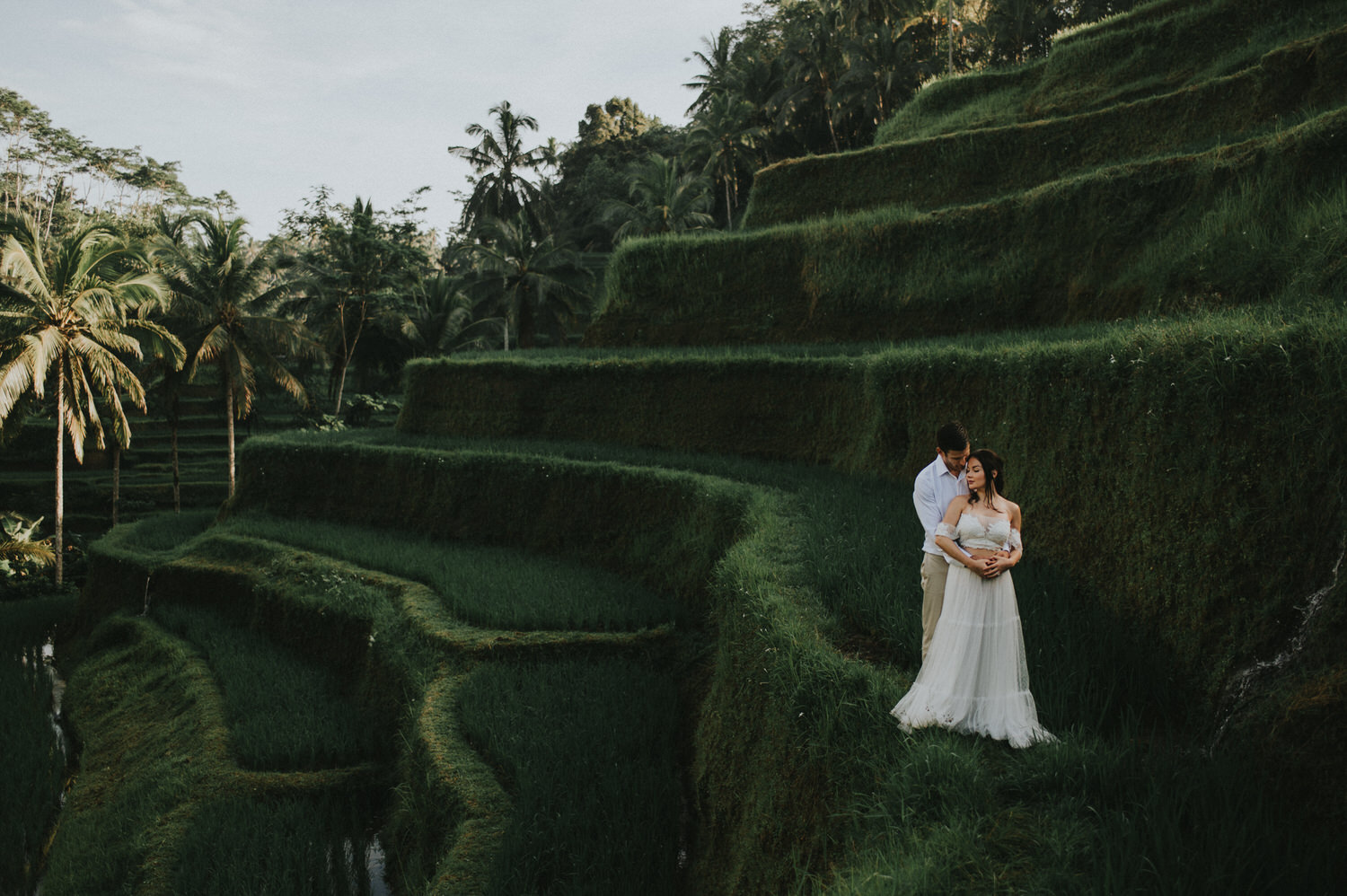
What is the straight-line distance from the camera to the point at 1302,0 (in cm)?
1094

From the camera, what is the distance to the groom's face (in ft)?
12.3

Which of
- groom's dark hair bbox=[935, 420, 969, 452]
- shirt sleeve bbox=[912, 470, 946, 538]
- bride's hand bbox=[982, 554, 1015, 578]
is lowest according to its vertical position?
bride's hand bbox=[982, 554, 1015, 578]

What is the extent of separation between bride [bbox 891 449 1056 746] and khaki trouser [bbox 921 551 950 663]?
1.33 feet

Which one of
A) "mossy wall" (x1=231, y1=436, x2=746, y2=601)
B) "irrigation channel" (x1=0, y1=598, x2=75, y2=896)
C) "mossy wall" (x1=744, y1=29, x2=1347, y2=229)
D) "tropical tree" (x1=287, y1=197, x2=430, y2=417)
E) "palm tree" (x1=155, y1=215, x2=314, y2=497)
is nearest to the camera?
"irrigation channel" (x1=0, y1=598, x2=75, y2=896)

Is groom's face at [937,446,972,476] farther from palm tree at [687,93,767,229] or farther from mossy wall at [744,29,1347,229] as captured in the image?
palm tree at [687,93,767,229]

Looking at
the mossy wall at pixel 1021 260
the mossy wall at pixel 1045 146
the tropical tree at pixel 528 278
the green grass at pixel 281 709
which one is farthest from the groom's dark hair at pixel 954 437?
the tropical tree at pixel 528 278

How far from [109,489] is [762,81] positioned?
26.1 metres

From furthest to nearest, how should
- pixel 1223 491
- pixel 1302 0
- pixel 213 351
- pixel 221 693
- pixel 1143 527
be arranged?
1. pixel 213 351
2. pixel 1302 0
3. pixel 221 693
4. pixel 1143 527
5. pixel 1223 491

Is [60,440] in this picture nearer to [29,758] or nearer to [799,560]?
[29,758]

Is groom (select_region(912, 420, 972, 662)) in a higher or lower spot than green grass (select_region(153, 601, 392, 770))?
higher

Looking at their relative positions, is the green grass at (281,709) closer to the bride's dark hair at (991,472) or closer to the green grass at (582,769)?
the green grass at (582,769)

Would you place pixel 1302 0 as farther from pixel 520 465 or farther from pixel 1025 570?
pixel 520 465

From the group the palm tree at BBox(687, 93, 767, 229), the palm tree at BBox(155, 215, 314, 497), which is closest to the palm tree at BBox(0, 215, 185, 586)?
the palm tree at BBox(155, 215, 314, 497)

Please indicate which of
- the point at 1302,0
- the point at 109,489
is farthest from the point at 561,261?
the point at 1302,0
